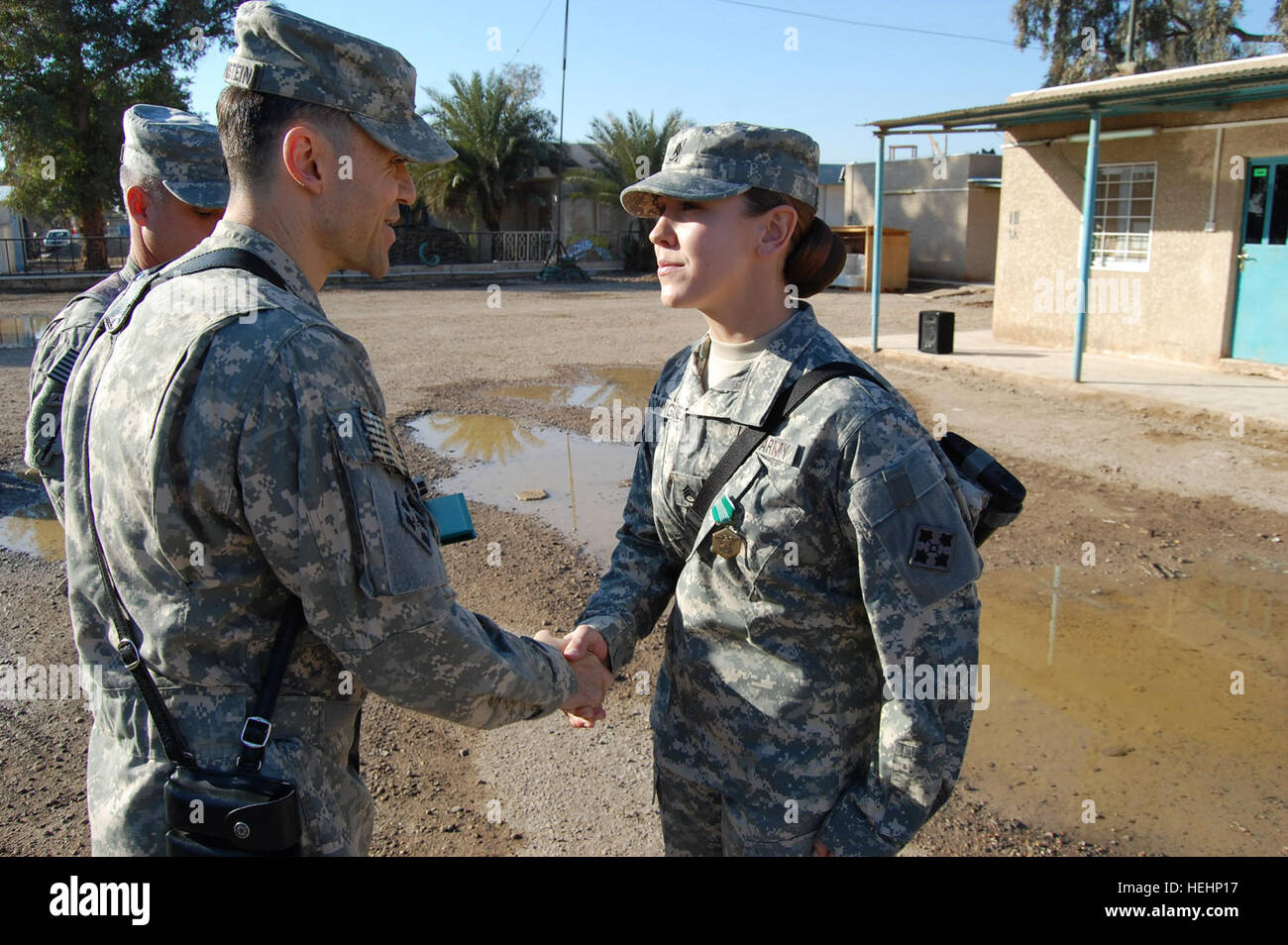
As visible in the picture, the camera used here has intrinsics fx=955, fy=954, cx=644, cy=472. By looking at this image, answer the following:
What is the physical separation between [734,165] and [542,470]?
18.8 feet

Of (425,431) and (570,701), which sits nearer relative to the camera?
(570,701)

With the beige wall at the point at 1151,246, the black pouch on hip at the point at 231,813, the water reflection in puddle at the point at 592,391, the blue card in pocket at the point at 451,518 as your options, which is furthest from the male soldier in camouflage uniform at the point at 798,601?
the beige wall at the point at 1151,246

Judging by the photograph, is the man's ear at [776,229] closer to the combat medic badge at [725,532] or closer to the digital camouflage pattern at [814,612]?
the digital camouflage pattern at [814,612]

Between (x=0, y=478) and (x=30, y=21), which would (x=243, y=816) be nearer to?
(x=0, y=478)

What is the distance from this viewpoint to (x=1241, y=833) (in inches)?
122

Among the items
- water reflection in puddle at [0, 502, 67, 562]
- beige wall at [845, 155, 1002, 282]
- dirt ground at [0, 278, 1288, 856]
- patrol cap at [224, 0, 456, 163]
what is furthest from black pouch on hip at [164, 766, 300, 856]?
beige wall at [845, 155, 1002, 282]

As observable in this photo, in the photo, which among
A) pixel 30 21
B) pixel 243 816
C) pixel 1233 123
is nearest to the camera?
pixel 243 816

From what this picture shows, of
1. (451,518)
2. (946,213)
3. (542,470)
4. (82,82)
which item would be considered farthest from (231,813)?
(82,82)

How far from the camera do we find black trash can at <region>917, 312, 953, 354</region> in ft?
41.8

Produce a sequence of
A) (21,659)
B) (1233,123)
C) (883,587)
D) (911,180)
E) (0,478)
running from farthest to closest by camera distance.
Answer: (911,180) → (1233,123) → (0,478) → (21,659) → (883,587)

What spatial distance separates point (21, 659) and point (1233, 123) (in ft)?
40.7

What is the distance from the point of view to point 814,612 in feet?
6.17
